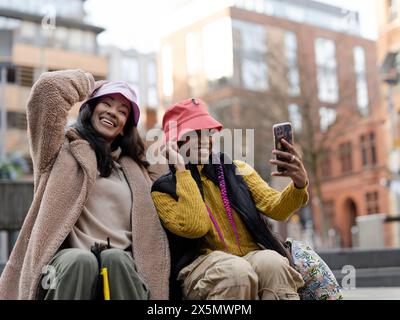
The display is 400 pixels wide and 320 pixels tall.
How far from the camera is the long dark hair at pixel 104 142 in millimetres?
2814

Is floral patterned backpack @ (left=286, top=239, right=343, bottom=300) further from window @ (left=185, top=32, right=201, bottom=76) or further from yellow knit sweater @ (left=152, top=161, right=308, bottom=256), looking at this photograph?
window @ (left=185, top=32, right=201, bottom=76)

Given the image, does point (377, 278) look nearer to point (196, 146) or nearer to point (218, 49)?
point (196, 146)

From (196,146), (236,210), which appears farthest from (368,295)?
(196,146)

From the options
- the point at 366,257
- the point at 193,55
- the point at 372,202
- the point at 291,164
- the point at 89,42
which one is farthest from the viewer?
the point at 372,202

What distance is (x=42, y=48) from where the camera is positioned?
33.1 meters

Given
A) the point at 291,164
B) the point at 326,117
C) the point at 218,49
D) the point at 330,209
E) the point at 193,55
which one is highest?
the point at 193,55

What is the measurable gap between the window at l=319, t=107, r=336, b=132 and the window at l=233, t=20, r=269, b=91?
2.30m

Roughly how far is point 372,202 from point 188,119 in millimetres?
39207

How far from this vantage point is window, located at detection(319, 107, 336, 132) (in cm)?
2148

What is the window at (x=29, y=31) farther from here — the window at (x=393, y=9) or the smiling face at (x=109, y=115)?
the smiling face at (x=109, y=115)

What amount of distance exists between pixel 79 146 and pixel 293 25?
2709 centimetres
